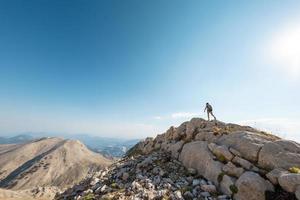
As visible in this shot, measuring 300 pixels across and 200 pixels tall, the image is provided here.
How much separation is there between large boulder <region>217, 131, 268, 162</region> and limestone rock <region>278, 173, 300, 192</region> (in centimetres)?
347

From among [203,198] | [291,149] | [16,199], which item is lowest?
[16,199]

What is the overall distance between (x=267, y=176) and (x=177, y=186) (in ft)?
21.9

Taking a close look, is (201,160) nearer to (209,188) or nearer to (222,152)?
(222,152)

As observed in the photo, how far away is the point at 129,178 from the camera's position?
18406 millimetres

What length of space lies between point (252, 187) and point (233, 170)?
2.31 meters

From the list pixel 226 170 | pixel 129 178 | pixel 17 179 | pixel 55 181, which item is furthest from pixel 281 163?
pixel 17 179

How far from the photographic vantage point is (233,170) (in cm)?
1574

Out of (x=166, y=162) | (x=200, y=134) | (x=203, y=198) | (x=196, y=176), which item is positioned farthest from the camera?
(x=200, y=134)

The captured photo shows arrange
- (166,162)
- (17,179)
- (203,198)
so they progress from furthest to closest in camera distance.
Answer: (17,179)
(166,162)
(203,198)

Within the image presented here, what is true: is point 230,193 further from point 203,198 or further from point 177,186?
point 177,186

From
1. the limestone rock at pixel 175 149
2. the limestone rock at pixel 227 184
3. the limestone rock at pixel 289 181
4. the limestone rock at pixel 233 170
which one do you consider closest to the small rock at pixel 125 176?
the limestone rock at pixel 175 149

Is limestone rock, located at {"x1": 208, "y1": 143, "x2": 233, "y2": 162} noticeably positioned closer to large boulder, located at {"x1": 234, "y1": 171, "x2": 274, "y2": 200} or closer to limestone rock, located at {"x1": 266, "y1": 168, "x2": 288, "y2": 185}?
large boulder, located at {"x1": 234, "y1": 171, "x2": 274, "y2": 200}

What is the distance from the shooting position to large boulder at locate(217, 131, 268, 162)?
16.9 meters

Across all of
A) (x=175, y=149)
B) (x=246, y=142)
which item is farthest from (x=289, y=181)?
(x=175, y=149)
